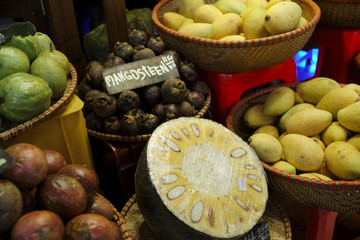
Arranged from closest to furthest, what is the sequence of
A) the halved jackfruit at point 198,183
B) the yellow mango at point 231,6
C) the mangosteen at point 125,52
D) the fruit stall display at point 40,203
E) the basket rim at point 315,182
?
the fruit stall display at point 40,203 → the halved jackfruit at point 198,183 → the basket rim at point 315,182 → the mangosteen at point 125,52 → the yellow mango at point 231,6

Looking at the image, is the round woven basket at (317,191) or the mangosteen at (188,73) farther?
the mangosteen at (188,73)

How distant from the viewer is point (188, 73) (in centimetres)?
149

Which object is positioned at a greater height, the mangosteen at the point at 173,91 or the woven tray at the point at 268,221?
the mangosteen at the point at 173,91

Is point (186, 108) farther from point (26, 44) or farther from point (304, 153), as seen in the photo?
point (26, 44)

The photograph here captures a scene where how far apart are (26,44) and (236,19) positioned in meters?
0.88

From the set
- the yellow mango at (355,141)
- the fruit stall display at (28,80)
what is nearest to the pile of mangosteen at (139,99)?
the fruit stall display at (28,80)

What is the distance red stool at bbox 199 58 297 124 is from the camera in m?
1.56

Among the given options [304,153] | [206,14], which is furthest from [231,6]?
[304,153]

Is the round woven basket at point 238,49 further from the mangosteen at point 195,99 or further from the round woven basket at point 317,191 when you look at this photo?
the round woven basket at point 317,191

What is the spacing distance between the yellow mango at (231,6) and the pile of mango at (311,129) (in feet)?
1.49

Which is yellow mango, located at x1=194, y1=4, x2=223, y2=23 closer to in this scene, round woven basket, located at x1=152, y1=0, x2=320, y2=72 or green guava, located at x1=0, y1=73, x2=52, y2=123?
round woven basket, located at x1=152, y1=0, x2=320, y2=72

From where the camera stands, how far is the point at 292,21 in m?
1.40

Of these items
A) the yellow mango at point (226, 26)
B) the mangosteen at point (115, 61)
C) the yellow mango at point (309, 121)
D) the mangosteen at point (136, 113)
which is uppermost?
the yellow mango at point (226, 26)

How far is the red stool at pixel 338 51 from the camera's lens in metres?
1.84
